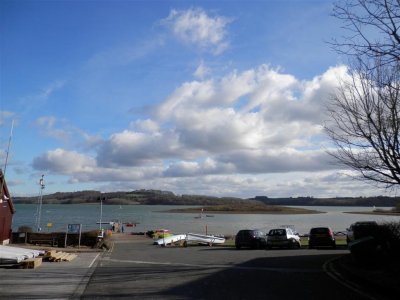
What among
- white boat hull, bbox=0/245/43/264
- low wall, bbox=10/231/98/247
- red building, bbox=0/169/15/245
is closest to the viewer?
white boat hull, bbox=0/245/43/264

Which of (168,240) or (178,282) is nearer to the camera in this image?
(178,282)

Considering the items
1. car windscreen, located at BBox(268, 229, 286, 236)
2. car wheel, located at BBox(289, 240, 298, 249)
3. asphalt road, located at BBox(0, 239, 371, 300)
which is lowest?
asphalt road, located at BBox(0, 239, 371, 300)

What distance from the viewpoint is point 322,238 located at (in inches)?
1300

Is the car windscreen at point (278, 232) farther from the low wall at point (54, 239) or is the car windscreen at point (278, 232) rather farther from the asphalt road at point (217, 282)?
the low wall at point (54, 239)

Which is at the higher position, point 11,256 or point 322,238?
point 322,238

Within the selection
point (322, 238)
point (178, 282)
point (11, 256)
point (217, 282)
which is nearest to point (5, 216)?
point (11, 256)

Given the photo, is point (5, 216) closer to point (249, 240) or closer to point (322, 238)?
point (249, 240)

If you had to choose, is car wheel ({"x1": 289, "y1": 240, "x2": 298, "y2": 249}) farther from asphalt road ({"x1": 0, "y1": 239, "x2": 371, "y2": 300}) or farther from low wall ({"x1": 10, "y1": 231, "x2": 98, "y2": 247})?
low wall ({"x1": 10, "y1": 231, "x2": 98, "y2": 247})

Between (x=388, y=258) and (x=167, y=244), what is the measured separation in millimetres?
27853

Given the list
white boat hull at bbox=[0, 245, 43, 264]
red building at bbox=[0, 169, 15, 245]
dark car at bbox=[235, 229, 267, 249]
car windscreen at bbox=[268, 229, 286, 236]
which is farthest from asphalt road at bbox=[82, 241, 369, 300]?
red building at bbox=[0, 169, 15, 245]

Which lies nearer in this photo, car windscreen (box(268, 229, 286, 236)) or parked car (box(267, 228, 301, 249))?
parked car (box(267, 228, 301, 249))

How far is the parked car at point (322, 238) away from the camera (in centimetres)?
3288

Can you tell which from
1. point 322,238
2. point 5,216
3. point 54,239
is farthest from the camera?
point 54,239

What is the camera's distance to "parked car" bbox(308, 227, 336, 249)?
32.9 meters
